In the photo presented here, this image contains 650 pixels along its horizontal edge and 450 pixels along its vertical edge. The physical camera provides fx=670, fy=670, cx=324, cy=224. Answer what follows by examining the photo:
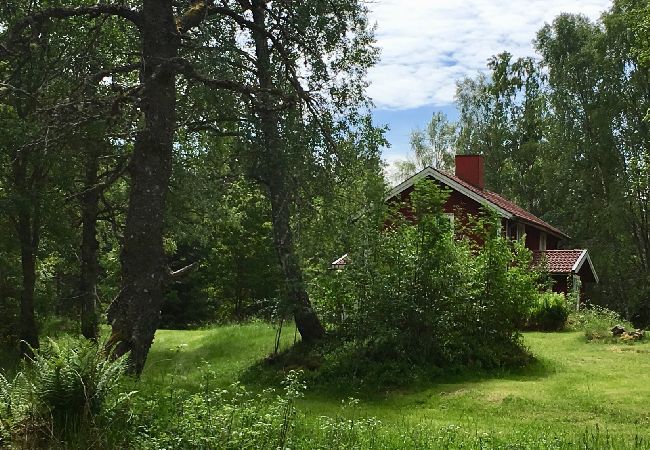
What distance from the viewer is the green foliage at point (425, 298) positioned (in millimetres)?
15180

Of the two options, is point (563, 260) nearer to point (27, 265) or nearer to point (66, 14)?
point (27, 265)

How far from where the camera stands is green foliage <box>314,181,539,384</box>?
1518cm

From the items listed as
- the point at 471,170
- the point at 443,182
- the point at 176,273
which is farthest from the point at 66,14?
the point at 471,170

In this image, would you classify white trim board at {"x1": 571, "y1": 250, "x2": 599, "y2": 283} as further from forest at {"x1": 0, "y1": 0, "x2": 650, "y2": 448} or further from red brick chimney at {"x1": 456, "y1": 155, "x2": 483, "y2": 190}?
red brick chimney at {"x1": 456, "y1": 155, "x2": 483, "y2": 190}

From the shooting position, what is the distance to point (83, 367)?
21.0 ft

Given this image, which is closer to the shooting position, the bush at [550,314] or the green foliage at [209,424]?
the green foliage at [209,424]

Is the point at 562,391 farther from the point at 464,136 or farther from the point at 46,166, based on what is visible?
the point at 464,136

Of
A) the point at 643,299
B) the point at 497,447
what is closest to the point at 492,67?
the point at 643,299

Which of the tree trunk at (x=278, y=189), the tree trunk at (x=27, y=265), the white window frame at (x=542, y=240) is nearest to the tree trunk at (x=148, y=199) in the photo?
the tree trunk at (x=278, y=189)

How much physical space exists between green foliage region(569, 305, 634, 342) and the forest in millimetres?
207

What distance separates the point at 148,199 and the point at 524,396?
7.24 metres

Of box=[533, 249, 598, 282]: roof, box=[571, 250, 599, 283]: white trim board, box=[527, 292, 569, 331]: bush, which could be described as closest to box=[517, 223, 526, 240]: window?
box=[533, 249, 598, 282]: roof

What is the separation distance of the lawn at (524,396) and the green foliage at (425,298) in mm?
941

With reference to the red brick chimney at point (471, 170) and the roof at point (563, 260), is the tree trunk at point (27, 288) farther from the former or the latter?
the red brick chimney at point (471, 170)
